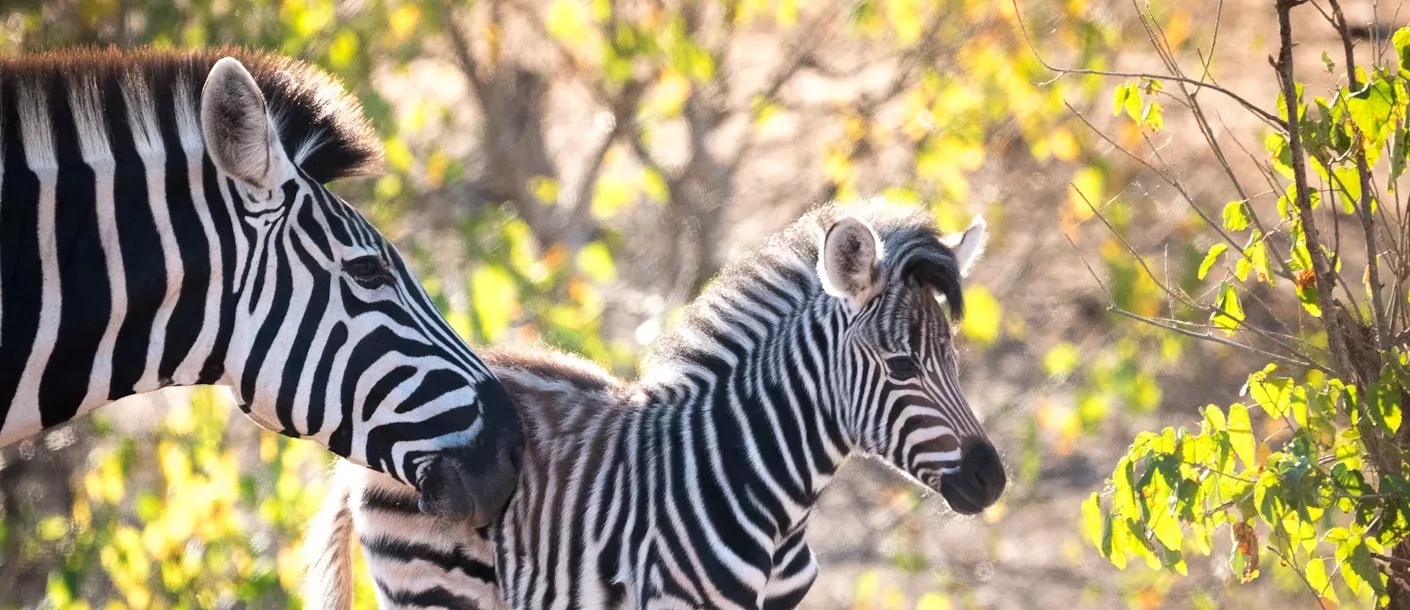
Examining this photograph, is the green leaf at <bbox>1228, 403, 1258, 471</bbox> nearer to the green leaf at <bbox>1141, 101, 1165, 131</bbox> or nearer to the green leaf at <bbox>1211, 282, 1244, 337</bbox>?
the green leaf at <bbox>1211, 282, 1244, 337</bbox>

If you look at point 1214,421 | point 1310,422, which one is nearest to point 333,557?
point 1214,421

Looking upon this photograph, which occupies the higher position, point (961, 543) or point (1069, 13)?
point (1069, 13)

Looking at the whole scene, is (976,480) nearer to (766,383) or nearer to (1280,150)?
(766,383)

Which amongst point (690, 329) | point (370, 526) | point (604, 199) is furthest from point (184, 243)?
point (604, 199)

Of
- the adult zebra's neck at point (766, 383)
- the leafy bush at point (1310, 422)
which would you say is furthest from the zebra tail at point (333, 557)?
the leafy bush at point (1310, 422)

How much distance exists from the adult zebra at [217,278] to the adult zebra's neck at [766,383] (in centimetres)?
106

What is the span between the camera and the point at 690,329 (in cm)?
469

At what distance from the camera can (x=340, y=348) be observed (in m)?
3.45

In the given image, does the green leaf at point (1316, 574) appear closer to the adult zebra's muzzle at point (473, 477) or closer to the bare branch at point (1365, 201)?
the bare branch at point (1365, 201)

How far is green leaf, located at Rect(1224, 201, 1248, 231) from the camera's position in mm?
3377

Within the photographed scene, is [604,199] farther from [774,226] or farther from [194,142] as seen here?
[194,142]

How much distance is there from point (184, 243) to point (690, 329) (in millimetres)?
1906

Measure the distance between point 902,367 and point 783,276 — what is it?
2.12ft

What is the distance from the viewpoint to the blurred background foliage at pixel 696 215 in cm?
725
